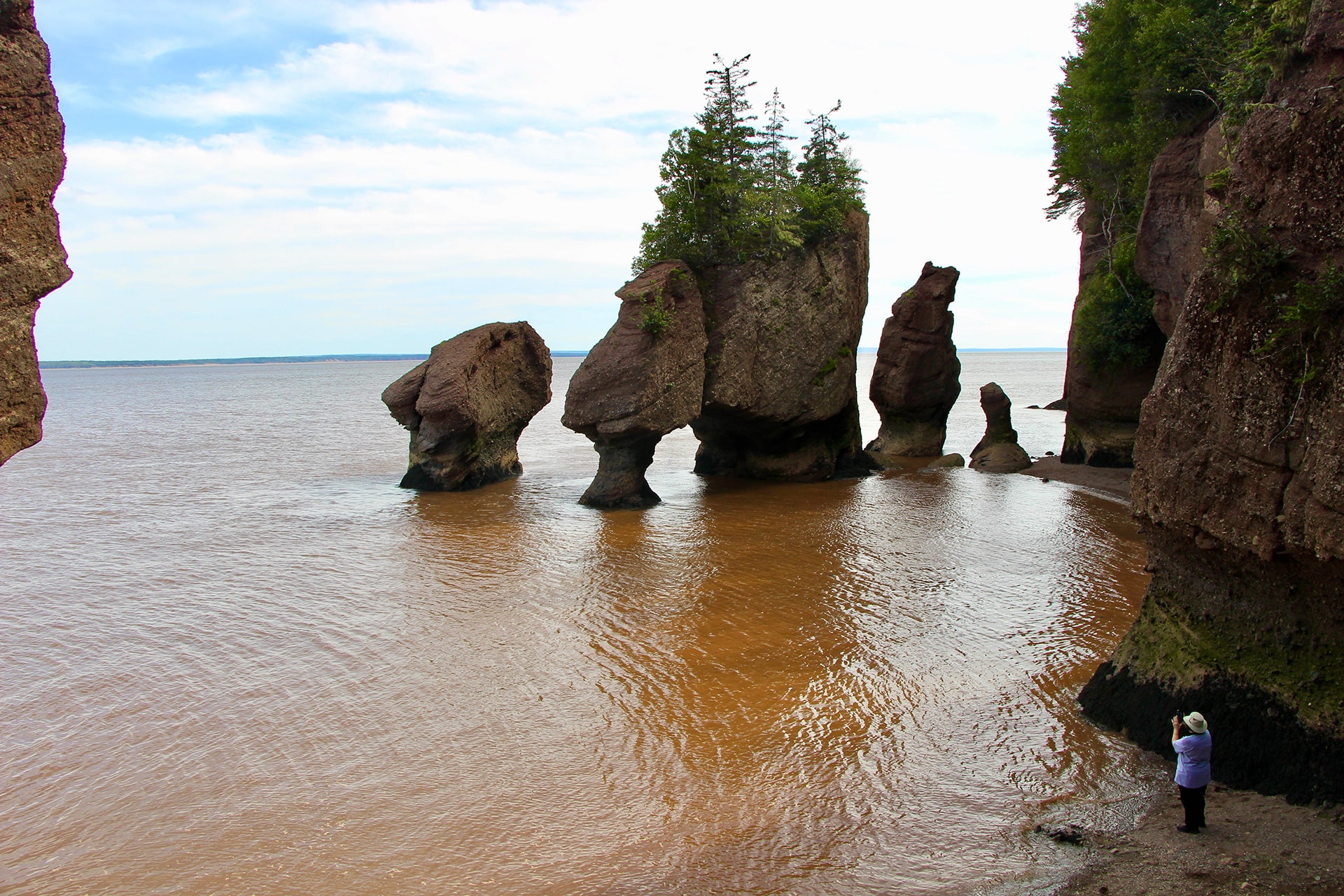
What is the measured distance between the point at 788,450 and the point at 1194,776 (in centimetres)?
2313

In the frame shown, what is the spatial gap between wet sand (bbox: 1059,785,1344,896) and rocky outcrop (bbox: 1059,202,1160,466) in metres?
21.8

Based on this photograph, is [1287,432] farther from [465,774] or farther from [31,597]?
[31,597]

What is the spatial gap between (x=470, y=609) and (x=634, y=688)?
501 cm

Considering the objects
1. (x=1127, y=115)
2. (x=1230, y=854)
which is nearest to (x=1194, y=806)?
(x=1230, y=854)

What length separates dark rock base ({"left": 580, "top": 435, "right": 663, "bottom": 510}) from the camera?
2592cm

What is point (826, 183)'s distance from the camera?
30516mm

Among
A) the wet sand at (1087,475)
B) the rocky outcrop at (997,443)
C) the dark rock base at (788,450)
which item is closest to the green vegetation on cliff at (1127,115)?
the wet sand at (1087,475)

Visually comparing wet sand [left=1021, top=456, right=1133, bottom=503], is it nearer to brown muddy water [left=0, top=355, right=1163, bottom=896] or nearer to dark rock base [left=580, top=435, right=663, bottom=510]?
brown muddy water [left=0, top=355, right=1163, bottom=896]

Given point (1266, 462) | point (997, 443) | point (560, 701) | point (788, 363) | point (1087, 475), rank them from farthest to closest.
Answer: point (997, 443)
point (1087, 475)
point (788, 363)
point (560, 701)
point (1266, 462)

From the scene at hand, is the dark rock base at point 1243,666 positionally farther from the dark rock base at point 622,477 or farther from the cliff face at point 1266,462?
the dark rock base at point 622,477

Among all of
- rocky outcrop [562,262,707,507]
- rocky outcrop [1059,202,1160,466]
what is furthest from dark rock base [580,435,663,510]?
rocky outcrop [1059,202,1160,466]

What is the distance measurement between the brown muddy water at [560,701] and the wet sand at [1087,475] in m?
2.58

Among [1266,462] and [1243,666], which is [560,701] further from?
[1266,462]

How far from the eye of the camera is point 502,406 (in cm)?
3030
